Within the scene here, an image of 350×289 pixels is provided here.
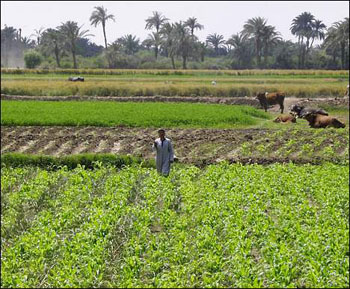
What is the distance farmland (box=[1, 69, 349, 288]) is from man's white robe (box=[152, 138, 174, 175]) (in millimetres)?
310

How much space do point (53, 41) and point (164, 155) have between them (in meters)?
53.7

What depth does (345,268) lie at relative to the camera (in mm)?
6598

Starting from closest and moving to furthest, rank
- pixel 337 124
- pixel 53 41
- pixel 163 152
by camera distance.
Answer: pixel 163 152
pixel 337 124
pixel 53 41

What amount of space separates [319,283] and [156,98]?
80.1ft

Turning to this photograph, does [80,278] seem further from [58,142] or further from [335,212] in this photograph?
[58,142]

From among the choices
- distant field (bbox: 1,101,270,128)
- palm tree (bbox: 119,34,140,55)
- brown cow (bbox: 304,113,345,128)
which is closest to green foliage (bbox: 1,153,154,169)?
distant field (bbox: 1,101,270,128)

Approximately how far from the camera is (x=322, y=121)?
20.6 m

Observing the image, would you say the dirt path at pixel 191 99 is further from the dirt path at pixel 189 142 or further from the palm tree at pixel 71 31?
the palm tree at pixel 71 31

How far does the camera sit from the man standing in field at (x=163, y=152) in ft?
38.6

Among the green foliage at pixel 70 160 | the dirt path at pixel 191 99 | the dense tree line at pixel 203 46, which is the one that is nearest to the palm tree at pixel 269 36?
the dense tree line at pixel 203 46

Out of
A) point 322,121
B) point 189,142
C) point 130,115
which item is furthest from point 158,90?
point 189,142

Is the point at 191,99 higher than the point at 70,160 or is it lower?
higher

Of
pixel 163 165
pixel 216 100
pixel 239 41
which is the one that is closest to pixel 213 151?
pixel 163 165

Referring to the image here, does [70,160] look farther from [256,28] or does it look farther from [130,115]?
[256,28]
